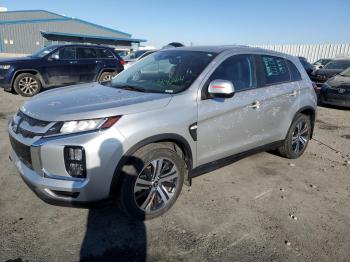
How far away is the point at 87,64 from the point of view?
34.9ft

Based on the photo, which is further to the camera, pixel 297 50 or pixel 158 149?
pixel 297 50

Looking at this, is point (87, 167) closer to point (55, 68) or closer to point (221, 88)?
point (221, 88)

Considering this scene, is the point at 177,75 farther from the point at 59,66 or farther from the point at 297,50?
the point at 297,50

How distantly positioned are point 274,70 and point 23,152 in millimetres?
3382

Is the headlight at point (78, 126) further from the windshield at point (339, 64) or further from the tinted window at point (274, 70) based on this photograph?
the windshield at point (339, 64)

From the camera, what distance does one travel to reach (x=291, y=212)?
3.48 meters

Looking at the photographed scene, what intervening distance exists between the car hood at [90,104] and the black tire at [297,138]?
245cm

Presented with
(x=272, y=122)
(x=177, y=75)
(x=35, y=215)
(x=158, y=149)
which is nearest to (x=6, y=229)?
(x=35, y=215)

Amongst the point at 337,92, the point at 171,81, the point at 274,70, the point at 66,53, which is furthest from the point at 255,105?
the point at 66,53

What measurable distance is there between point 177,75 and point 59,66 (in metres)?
7.52

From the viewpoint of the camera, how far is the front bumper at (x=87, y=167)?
2.62 m

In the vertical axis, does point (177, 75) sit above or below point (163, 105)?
above

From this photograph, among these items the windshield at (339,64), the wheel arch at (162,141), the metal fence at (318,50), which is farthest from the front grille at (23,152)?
the metal fence at (318,50)

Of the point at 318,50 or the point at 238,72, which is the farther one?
the point at 318,50
